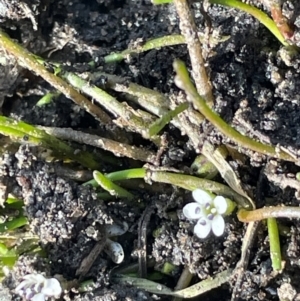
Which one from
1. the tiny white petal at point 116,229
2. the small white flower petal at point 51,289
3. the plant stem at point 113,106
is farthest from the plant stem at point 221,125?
the small white flower petal at point 51,289

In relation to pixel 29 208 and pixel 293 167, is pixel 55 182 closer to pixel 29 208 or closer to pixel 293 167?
pixel 29 208

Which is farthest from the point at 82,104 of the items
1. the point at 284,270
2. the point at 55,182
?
the point at 284,270

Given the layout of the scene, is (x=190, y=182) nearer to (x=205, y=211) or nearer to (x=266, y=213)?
(x=205, y=211)

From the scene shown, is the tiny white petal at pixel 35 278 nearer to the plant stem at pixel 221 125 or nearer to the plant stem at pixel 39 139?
the plant stem at pixel 39 139

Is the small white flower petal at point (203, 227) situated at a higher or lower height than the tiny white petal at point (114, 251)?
higher

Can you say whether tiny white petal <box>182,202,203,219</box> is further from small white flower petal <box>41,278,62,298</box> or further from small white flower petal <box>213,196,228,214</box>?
small white flower petal <box>41,278,62,298</box>

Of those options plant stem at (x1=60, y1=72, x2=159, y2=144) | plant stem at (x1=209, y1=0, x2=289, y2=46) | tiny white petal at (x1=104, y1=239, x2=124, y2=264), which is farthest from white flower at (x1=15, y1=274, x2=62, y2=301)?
plant stem at (x1=209, y1=0, x2=289, y2=46)

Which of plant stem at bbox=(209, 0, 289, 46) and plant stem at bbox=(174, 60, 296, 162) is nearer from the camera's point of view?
plant stem at bbox=(174, 60, 296, 162)

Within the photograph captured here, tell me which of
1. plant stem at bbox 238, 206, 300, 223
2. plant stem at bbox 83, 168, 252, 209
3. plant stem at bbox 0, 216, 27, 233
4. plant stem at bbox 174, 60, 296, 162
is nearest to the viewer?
plant stem at bbox 174, 60, 296, 162
